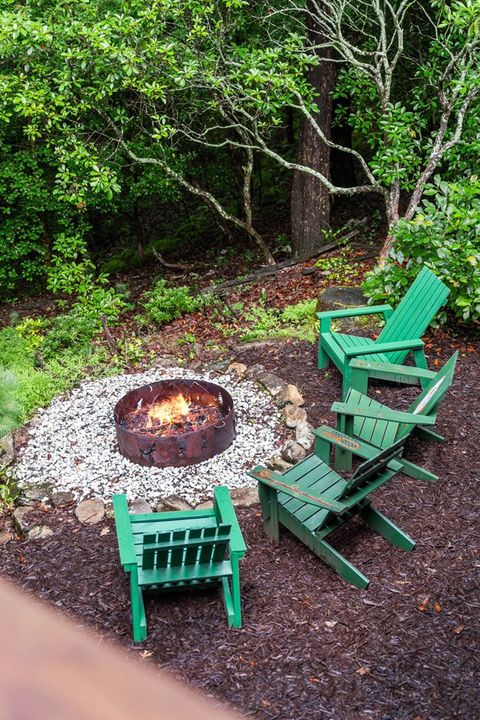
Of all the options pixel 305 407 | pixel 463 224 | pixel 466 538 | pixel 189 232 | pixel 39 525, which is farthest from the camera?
pixel 189 232

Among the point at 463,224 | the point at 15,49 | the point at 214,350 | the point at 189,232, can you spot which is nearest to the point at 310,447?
the point at 214,350

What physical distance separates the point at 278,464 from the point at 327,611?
1.56m

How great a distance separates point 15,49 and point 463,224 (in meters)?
4.58

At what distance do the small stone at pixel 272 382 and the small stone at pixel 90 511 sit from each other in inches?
74.3

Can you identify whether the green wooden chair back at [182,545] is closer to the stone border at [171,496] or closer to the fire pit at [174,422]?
the stone border at [171,496]

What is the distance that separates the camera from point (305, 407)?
5.74 metres

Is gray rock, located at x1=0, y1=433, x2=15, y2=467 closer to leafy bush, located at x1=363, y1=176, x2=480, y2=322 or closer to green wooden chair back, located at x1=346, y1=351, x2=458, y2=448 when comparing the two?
green wooden chair back, located at x1=346, y1=351, x2=458, y2=448

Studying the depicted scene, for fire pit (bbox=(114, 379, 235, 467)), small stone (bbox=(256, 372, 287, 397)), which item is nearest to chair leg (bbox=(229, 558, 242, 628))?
fire pit (bbox=(114, 379, 235, 467))

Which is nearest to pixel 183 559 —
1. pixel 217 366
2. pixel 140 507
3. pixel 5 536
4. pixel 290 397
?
pixel 140 507

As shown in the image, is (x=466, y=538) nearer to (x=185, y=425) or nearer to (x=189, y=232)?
(x=185, y=425)

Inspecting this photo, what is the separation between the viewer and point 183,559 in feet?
11.8

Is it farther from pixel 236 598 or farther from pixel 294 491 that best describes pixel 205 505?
pixel 236 598

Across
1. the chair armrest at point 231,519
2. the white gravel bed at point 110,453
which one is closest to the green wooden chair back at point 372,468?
the chair armrest at point 231,519

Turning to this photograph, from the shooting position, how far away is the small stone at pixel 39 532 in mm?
4406
